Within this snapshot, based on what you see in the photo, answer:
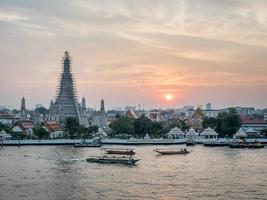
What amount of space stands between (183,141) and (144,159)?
1776 centimetres

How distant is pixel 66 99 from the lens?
2670 inches

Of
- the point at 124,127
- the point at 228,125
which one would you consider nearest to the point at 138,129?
the point at 124,127

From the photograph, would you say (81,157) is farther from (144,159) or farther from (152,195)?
(152,195)

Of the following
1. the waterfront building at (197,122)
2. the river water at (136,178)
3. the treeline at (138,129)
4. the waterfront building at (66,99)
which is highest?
the waterfront building at (66,99)

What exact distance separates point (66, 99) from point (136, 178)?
44803 mm

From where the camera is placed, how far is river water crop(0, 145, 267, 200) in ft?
64.6

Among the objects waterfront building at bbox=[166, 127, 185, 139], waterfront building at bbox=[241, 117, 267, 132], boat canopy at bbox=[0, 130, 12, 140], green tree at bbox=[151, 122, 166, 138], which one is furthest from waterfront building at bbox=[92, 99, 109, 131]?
boat canopy at bbox=[0, 130, 12, 140]

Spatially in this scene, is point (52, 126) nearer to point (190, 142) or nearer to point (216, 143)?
point (190, 142)

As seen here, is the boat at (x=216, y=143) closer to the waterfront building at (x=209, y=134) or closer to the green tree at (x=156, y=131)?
the waterfront building at (x=209, y=134)

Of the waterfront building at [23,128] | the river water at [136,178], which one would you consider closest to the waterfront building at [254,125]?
the waterfront building at [23,128]

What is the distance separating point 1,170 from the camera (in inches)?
1054

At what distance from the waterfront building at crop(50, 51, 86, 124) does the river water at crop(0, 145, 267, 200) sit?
110ft

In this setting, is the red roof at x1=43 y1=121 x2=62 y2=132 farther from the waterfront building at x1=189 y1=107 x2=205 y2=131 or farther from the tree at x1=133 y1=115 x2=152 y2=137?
the waterfront building at x1=189 y1=107 x2=205 y2=131

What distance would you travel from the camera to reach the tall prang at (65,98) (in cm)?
6731
